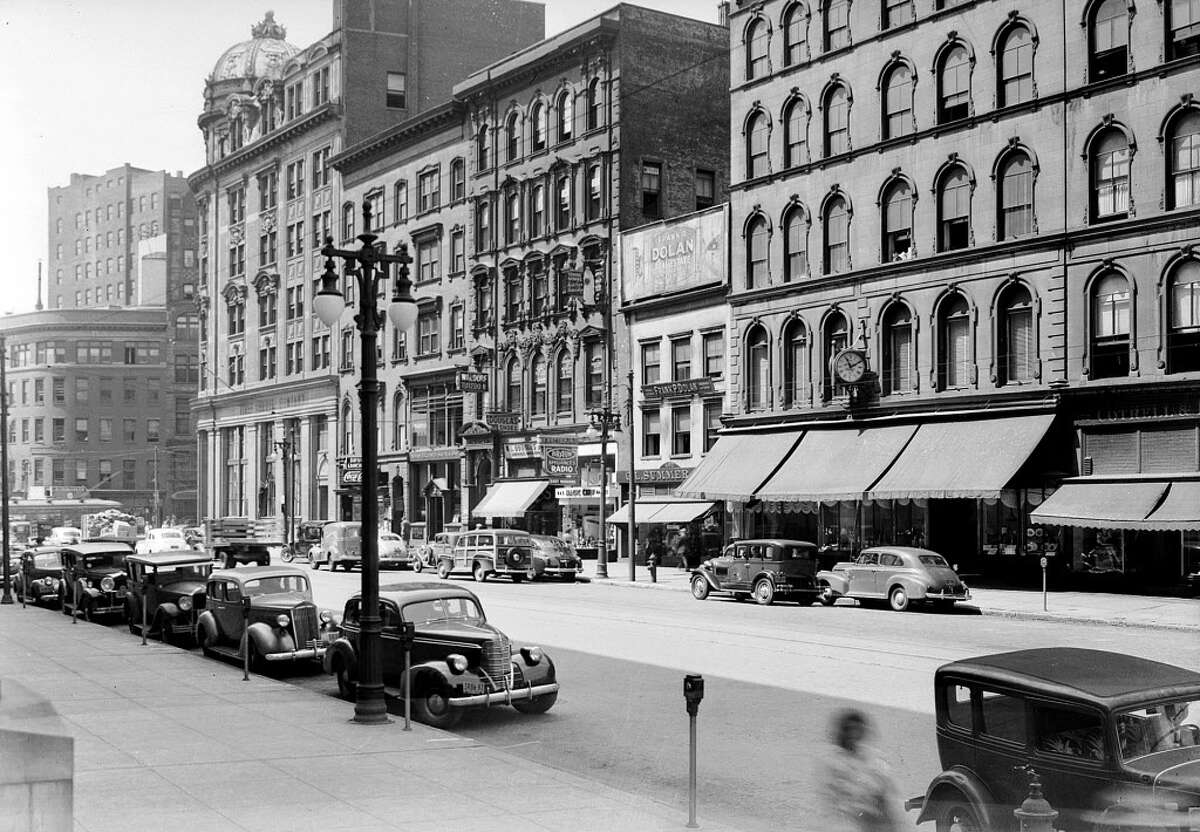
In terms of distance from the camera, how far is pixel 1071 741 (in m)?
8.56

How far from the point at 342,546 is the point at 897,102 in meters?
28.1

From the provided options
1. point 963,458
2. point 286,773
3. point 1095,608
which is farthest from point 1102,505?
point 286,773

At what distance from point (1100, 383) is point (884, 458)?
24.3 ft

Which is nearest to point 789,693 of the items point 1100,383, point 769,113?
point 1100,383

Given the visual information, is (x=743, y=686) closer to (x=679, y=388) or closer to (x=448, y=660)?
(x=448, y=660)

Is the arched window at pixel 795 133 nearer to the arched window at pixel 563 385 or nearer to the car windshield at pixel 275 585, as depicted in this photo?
the arched window at pixel 563 385

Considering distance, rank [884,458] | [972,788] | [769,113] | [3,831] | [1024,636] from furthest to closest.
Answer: [769,113], [884,458], [1024,636], [972,788], [3,831]

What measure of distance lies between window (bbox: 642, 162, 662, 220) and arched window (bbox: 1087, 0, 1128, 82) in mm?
24502

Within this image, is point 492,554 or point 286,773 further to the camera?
point 492,554

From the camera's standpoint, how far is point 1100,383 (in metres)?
35.7

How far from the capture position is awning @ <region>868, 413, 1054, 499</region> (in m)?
36.6

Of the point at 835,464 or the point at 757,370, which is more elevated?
the point at 757,370

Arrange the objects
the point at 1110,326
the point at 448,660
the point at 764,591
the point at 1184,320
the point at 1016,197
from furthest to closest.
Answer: the point at 1016,197 → the point at 1110,326 → the point at 764,591 → the point at 1184,320 → the point at 448,660

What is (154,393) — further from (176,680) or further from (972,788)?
(972,788)
